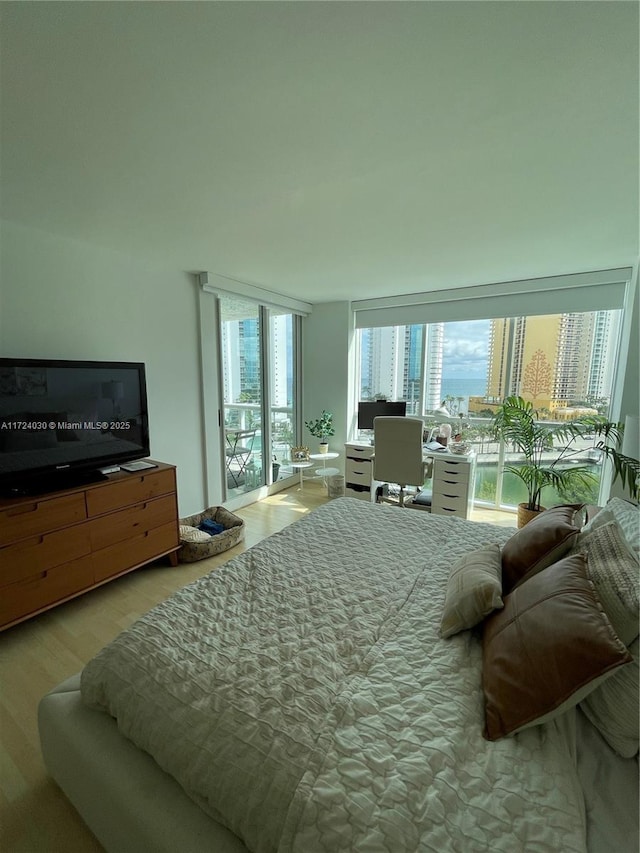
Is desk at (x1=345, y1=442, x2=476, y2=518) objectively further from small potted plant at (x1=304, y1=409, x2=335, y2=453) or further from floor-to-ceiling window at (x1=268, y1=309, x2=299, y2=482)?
floor-to-ceiling window at (x1=268, y1=309, x2=299, y2=482)

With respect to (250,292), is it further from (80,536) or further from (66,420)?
(80,536)

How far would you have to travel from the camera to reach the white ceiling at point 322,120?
3.02ft

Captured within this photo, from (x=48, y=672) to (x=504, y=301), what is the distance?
14.6 ft

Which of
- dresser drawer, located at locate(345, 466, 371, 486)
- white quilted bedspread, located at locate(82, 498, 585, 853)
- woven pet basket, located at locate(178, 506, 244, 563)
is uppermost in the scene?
white quilted bedspread, located at locate(82, 498, 585, 853)

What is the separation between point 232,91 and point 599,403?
385cm

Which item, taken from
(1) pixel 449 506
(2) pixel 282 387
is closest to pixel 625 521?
(1) pixel 449 506

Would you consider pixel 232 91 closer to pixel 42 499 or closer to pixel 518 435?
pixel 42 499

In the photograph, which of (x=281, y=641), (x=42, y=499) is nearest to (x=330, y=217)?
(x=281, y=641)

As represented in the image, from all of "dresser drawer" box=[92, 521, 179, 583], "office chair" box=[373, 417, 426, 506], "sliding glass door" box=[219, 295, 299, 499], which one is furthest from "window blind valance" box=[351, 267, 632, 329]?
"dresser drawer" box=[92, 521, 179, 583]

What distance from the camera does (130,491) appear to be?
2332mm

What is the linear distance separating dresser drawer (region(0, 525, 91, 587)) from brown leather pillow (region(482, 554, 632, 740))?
2.21 meters

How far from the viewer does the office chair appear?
10.7ft

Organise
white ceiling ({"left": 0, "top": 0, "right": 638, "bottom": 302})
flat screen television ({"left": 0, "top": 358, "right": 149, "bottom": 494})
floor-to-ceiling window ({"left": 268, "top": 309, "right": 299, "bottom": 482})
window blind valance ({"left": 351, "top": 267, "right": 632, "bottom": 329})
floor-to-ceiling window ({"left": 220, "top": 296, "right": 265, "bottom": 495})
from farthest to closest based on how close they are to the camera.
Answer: floor-to-ceiling window ({"left": 268, "top": 309, "right": 299, "bottom": 482})
floor-to-ceiling window ({"left": 220, "top": 296, "right": 265, "bottom": 495})
window blind valance ({"left": 351, "top": 267, "right": 632, "bottom": 329})
flat screen television ({"left": 0, "top": 358, "right": 149, "bottom": 494})
white ceiling ({"left": 0, "top": 0, "right": 638, "bottom": 302})

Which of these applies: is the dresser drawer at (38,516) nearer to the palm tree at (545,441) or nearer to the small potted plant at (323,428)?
the small potted plant at (323,428)
